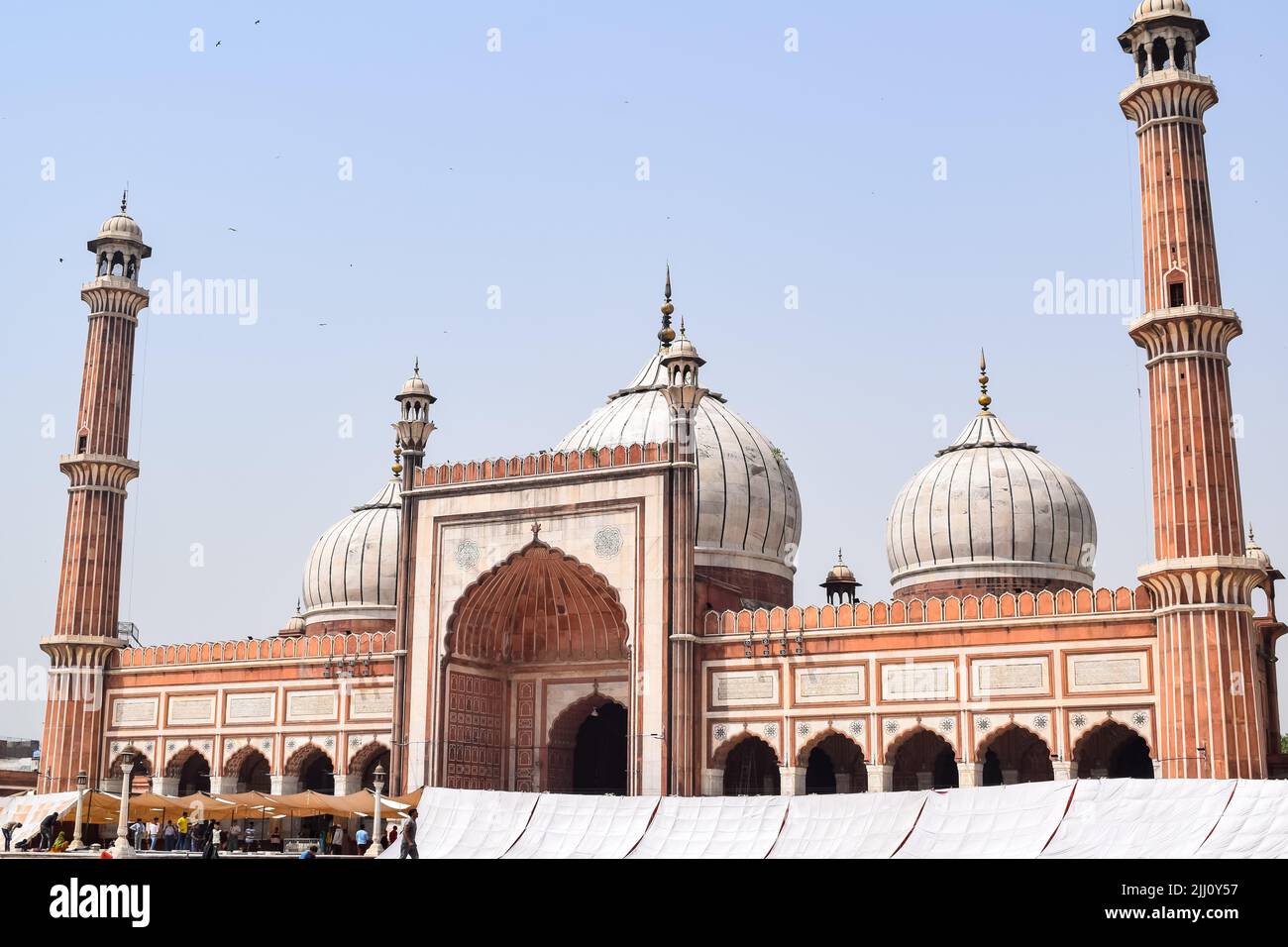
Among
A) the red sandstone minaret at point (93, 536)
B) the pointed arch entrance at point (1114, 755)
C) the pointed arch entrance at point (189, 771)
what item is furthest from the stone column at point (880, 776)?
the red sandstone minaret at point (93, 536)

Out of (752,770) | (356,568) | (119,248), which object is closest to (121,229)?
(119,248)

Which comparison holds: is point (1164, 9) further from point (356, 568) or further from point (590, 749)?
point (356, 568)

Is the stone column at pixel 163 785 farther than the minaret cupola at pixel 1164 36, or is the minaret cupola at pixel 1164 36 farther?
the stone column at pixel 163 785

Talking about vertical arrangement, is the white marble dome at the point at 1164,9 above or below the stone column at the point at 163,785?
above

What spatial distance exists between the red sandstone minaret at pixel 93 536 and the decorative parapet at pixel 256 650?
1.97 ft

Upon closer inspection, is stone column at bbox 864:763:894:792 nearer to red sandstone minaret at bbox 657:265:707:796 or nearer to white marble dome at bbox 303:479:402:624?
red sandstone minaret at bbox 657:265:707:796

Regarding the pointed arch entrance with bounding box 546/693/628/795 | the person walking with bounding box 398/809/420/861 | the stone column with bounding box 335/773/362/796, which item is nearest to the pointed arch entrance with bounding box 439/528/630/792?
the pointed arch entrance with bounding box 546/693/628/795

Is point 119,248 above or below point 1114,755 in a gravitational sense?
above

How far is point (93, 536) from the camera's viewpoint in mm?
29656

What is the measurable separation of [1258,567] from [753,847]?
28.2ft

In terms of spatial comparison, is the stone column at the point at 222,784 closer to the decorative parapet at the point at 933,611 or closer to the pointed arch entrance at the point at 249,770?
the pointed arch entrance at the point at 249,770

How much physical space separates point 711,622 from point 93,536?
42.8 feet

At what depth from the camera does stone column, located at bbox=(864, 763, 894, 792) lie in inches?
891

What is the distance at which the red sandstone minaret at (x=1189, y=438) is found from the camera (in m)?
20.3
